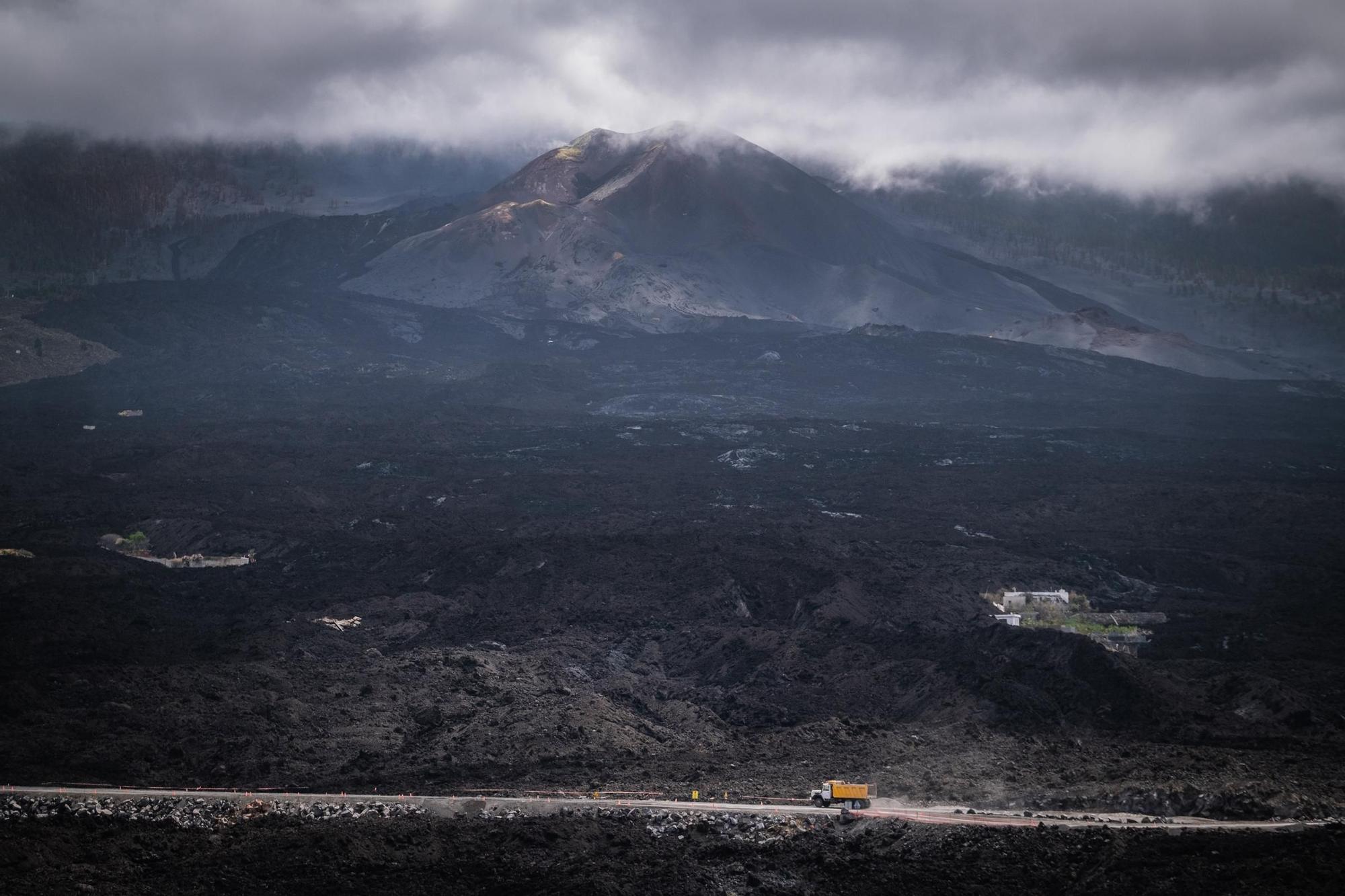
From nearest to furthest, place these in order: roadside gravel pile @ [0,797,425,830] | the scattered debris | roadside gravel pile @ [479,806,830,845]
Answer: roadside gravel pile @ [479,806,830,845] < roadside gravel pile @ [0,797,425,830] < the scattered debris

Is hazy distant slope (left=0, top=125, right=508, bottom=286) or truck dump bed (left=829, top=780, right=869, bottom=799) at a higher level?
hazy distant slope (left=0, top=125, right=508, bottom=286)

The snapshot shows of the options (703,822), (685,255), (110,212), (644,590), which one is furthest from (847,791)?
(110,212)

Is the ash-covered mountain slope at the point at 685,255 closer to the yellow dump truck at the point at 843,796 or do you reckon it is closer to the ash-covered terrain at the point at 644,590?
the ash-covered terrain at the point at 644,590

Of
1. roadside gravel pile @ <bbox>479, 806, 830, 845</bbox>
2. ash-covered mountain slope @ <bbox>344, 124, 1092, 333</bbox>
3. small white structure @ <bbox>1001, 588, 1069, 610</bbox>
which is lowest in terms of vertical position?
roadside gravel pile @ <bbox>479, 806, 830, 845</bbox>

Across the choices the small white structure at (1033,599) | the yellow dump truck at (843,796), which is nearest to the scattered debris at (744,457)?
the small white structure at (1033,599)

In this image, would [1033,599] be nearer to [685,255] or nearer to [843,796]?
[843,796]

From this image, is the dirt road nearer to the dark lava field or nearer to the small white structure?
the dark lava field

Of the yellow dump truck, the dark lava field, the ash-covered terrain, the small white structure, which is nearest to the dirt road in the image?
the yellow dump truck
